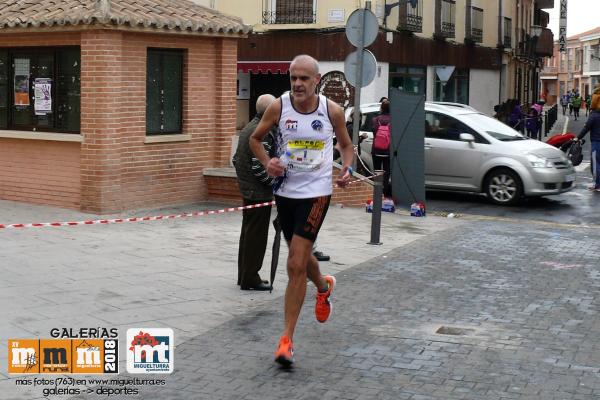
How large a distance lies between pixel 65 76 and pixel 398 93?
461 centimetres

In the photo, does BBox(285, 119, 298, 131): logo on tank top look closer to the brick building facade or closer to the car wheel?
the brick building facade

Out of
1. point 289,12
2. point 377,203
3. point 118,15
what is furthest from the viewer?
point 289,12

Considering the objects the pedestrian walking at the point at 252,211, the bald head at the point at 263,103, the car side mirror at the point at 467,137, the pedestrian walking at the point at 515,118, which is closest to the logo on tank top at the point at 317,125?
the bald head at the point at 263,103

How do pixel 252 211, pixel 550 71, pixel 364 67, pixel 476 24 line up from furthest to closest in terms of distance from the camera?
1. pixel 550 71
2. pixel 476 24
3. pixel 364 67
4. pixel 252 211

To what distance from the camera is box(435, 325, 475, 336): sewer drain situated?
23.7ft

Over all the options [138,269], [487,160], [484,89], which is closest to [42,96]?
[138,269]

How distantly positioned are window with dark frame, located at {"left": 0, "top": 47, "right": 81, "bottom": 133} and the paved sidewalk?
1.19m

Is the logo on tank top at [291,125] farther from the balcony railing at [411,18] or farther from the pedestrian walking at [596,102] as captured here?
the balcony railing at [411,18]

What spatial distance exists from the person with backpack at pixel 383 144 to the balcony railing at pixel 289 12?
1078 centimetres

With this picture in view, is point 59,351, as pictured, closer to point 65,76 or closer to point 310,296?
point 310,296

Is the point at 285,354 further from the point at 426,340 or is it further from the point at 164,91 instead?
the point at 164,91

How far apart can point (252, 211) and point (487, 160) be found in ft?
27.2

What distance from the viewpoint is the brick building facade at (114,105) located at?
12914 mm

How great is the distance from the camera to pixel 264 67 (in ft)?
90.5
